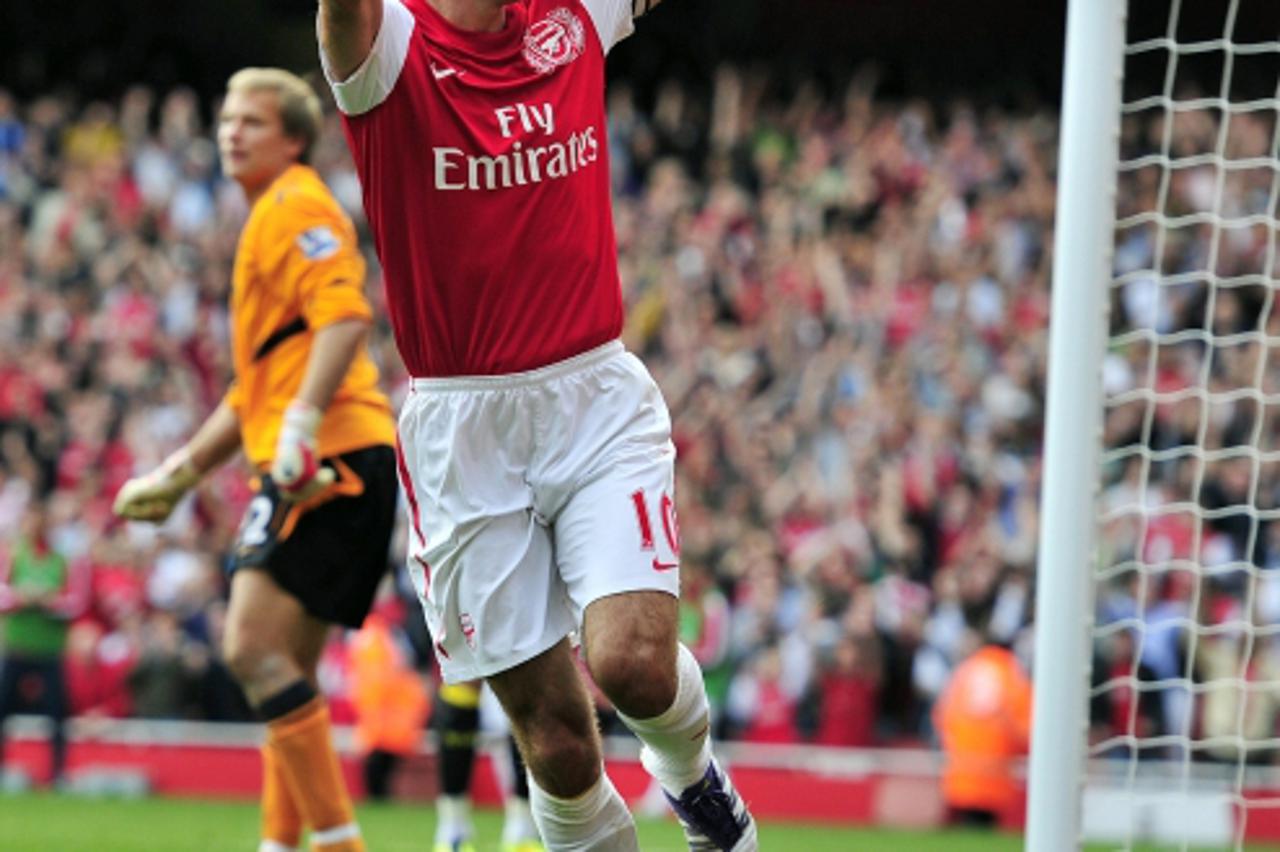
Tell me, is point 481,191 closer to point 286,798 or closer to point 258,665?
point 258,665

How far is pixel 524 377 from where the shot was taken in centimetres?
496

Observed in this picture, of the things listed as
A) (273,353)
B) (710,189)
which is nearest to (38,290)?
(710,189)

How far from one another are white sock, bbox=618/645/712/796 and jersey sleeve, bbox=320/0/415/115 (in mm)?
1410

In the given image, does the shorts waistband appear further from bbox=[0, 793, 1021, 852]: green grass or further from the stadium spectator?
the stadium spectator

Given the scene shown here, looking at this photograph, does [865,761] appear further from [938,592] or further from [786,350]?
[786,350]

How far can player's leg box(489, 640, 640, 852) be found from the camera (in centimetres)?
487

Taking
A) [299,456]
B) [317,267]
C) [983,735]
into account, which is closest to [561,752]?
[299,456]

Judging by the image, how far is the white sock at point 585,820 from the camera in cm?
492

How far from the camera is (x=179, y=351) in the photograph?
1817 cm

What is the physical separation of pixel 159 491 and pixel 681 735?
2764 millimetres

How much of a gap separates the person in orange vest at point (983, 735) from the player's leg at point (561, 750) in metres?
9.44

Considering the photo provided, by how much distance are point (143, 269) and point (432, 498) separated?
46.9ft

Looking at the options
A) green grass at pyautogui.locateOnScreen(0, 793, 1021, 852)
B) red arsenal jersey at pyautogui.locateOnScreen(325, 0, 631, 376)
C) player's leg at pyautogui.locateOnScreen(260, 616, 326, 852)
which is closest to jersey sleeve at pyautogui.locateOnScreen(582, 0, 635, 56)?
red arsenal jersey at pyautogui.locateOnScreen(325, 0, 631, 376)

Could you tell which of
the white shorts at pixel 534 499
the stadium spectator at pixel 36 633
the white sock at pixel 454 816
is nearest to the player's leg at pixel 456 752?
the white sock at pixel 454 816
